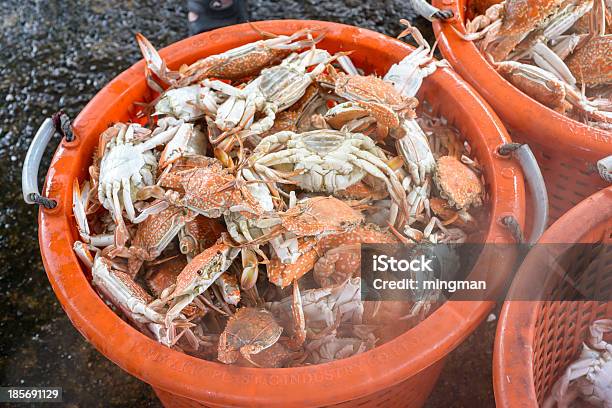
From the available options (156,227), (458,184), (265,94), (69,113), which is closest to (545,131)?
(458,184)

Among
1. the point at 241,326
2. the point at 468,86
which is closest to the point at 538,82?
the point at 468,86

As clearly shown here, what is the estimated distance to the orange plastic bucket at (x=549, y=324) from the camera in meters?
0.99

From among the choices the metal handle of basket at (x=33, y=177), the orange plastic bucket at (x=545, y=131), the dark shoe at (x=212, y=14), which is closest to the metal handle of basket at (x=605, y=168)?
the orange plastic bucket at (x=545, y=131)

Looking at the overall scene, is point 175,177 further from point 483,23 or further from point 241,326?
point 483,23

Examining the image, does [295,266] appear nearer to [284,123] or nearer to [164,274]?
[164,274]

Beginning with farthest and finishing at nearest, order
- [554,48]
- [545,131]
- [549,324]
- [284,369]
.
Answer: [554,48] → [545,131] → [549,324] → [284,369]

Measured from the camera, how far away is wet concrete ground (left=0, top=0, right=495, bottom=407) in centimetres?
172

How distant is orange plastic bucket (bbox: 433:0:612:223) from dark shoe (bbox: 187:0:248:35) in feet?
3.36

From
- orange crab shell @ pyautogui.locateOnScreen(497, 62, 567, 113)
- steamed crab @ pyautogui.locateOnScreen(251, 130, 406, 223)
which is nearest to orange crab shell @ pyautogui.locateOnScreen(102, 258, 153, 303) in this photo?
steamed crab @ pyautogui.locateOnScreen(251, 130, 406, 223)

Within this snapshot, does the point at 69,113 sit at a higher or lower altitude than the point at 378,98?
lower

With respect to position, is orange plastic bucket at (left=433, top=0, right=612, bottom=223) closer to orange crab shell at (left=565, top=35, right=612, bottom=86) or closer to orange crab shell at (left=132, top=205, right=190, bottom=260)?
orange crab shell at (left=565, top=35, right=612, bottom=86)

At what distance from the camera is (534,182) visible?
1.31 meters

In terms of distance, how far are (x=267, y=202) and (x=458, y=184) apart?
45 centimetres

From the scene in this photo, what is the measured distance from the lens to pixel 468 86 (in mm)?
1504
